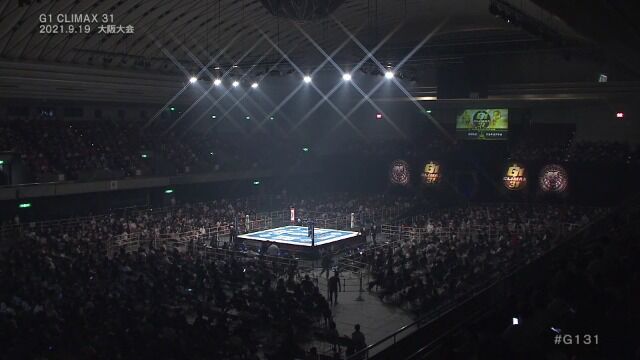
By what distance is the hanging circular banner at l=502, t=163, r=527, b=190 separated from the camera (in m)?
34.1

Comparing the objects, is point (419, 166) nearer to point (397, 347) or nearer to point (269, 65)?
point (269, 65)

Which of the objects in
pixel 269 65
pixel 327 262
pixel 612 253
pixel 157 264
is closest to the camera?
pixel 612 253

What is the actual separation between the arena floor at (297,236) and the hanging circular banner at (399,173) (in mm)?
10263

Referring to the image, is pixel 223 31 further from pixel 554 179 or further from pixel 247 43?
pixel 554 179

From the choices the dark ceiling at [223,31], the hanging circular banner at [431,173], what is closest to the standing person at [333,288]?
the dark ceiling at [223,31]

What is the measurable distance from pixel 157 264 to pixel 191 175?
15.9 m

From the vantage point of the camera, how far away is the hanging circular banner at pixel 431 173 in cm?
3669

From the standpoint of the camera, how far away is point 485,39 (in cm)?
3297

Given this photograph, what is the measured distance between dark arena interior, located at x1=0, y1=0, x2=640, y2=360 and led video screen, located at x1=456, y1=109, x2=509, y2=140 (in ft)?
0.44

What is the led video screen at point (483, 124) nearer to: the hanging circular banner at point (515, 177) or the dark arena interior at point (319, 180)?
the dark arena interior at point (319, 180)

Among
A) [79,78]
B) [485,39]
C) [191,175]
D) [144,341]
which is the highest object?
[485,39]

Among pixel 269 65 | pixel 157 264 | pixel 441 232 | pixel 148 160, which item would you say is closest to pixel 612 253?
pixel 157 264

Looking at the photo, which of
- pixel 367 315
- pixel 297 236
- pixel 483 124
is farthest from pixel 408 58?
pixel 367 315

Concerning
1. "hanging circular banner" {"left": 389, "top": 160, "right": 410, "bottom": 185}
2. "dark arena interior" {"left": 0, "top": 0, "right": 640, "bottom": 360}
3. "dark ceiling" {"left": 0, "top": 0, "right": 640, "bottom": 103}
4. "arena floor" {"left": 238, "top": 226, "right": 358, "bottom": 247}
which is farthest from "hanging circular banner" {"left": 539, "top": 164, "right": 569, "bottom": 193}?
"arena floor" {"left": 238, "top": 226, "right": 358, "bottom": 247}
